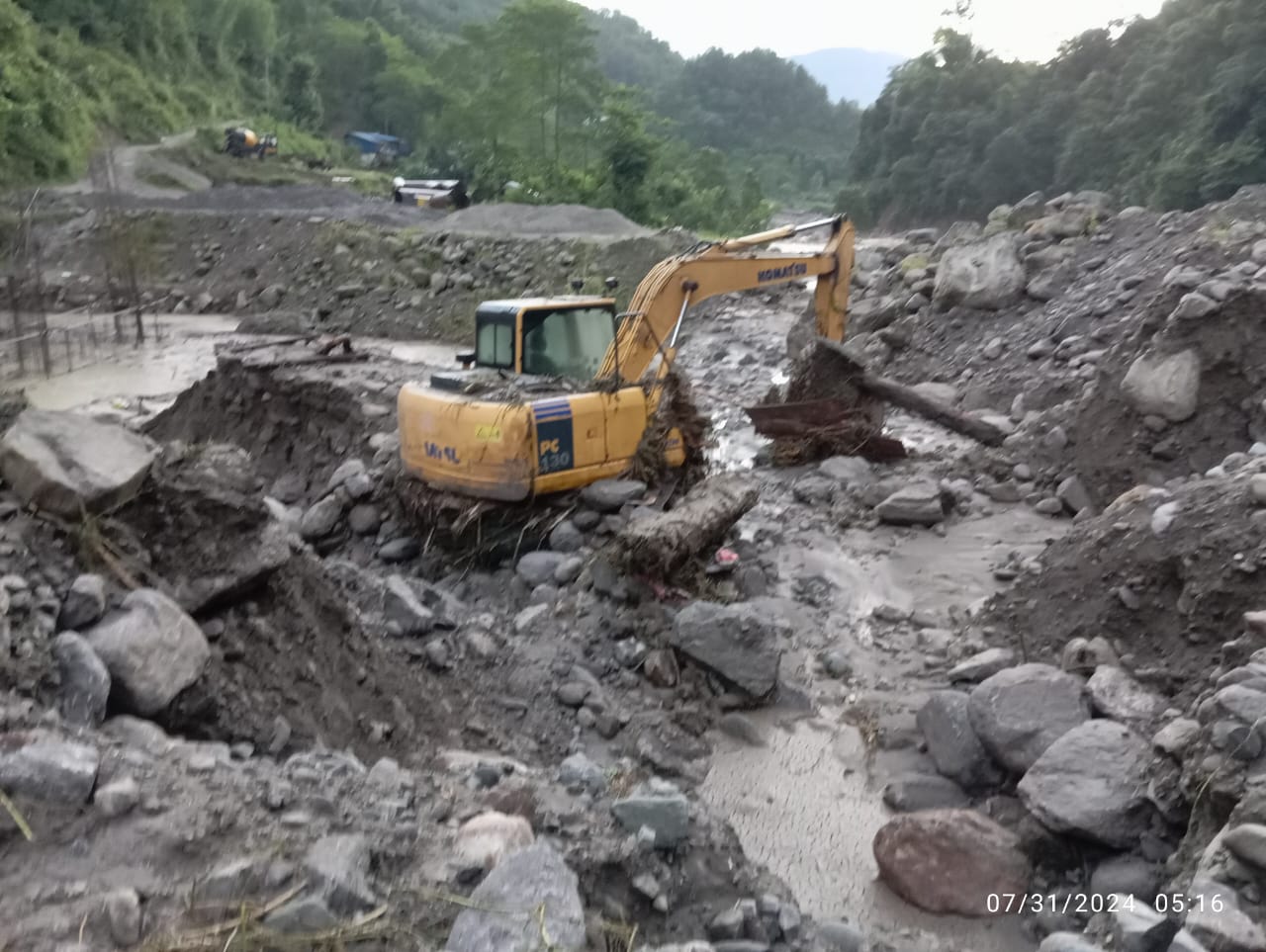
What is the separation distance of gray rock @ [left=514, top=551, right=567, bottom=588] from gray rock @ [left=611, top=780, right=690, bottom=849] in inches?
133

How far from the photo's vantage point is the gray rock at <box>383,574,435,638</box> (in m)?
5.93

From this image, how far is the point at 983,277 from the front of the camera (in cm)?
1479

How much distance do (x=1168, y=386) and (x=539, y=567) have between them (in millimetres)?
5705

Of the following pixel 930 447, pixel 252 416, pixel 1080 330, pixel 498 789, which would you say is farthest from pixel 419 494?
pixel 1080 330

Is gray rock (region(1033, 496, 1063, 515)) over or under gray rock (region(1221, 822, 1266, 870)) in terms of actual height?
under

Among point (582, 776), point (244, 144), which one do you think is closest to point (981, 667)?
point (582, 776)

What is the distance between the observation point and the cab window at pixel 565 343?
8062 millimetres

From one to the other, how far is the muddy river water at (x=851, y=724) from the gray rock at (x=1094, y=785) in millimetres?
519

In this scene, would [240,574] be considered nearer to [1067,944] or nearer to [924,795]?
[924,795]

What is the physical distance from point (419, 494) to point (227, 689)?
11.8 feet

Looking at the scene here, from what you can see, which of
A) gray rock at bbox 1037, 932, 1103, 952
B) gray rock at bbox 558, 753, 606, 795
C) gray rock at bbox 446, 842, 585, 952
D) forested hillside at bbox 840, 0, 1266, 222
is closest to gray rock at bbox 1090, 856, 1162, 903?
gray rock at bbox 1037, 932, 1103, 952

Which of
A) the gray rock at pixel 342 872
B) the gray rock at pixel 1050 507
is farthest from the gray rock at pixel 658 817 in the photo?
the gray rock at pixel 1050 507

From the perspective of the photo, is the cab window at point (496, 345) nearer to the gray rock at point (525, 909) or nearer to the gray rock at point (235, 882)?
the gray rock at point (525, 909)

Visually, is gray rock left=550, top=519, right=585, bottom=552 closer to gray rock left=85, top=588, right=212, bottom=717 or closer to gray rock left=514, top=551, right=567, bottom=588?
gray rock left=514, top=551, right=567, bottom=588
